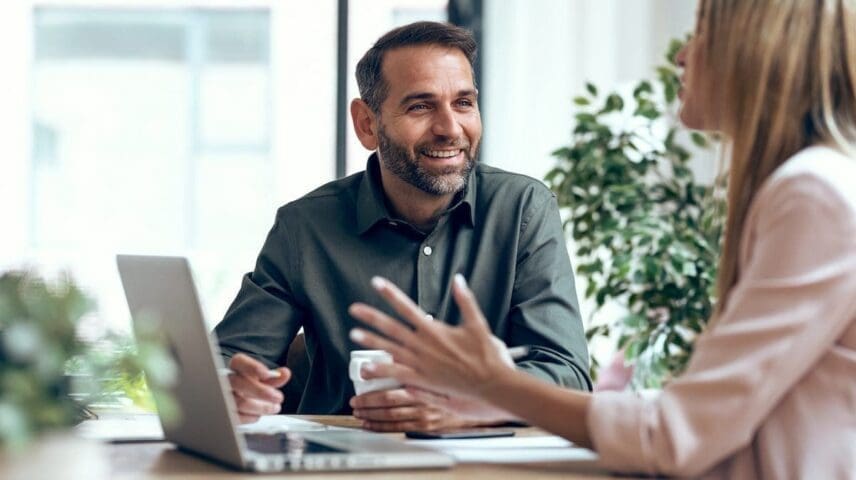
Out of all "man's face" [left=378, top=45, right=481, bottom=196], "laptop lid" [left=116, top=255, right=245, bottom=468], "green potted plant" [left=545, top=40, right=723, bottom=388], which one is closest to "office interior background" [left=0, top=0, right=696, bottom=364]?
"green potted plant" [left=545, top=40, right=723, bottom=388]

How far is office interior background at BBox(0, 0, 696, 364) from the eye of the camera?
4738mm

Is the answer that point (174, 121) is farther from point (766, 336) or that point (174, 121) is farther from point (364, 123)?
point (766, 336)

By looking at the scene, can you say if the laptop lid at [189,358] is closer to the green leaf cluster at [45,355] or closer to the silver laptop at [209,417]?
the silver laptop at [209,417]

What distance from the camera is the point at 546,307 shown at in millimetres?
2178

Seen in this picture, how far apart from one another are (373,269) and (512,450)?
860mm

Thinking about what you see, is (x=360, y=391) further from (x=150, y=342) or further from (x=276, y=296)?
(x=150, y=342)

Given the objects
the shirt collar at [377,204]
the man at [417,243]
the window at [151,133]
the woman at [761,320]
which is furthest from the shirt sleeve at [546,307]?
the window at [151,133]

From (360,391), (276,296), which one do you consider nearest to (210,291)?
(276,296)

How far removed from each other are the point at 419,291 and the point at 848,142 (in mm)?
1088

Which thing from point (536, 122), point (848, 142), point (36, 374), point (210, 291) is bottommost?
point (210, 291)

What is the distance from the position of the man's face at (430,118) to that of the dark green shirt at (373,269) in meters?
0.06

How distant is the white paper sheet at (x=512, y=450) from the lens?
1.42 meters

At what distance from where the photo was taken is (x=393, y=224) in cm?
232

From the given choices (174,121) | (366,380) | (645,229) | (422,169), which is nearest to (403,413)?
(366,380)
